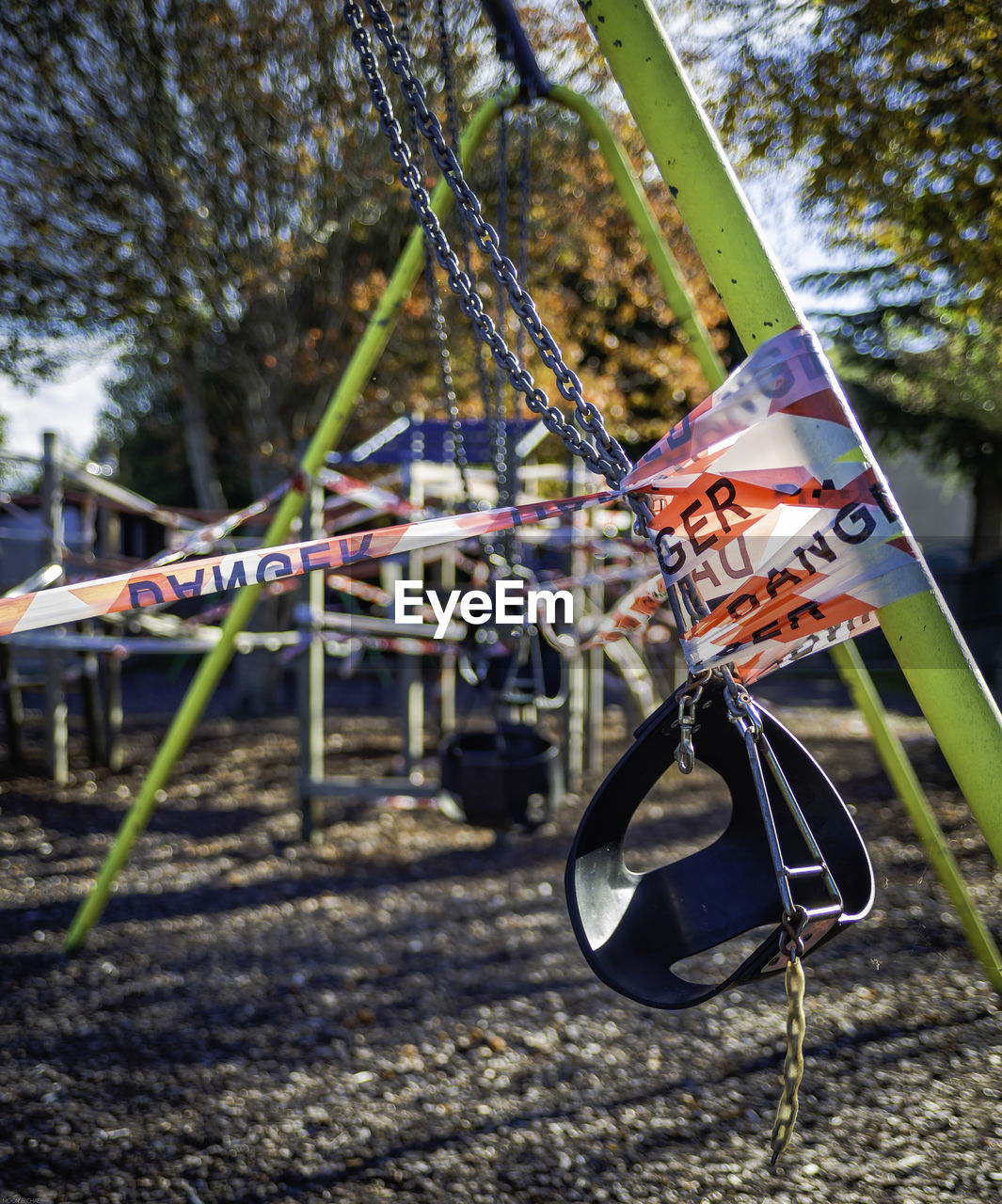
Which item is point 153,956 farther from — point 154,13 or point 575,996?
point 154,13

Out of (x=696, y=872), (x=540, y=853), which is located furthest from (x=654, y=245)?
(x=540, y=853)

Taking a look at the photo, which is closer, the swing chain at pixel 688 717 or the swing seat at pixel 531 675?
the swing chain at pixel 688 717

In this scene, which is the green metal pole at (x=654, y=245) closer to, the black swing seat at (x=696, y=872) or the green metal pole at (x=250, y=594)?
the green metal pole at (x=250, y=594)

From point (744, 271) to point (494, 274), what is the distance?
0.46m

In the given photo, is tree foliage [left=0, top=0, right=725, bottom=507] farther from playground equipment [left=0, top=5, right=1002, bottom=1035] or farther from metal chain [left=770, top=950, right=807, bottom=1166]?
metal chain [left=770, top=950, right=807, bottom=1166]

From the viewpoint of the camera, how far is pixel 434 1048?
283 cm

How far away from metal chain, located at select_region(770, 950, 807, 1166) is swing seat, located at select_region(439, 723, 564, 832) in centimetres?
201

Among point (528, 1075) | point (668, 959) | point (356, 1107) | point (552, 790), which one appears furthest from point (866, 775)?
point (668, 959)

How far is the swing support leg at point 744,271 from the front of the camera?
1.43m

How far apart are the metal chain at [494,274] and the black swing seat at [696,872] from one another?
0.48 meters

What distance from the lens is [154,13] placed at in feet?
21.7

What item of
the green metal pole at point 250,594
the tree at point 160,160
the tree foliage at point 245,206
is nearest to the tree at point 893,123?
the green metal pole at point 250,594

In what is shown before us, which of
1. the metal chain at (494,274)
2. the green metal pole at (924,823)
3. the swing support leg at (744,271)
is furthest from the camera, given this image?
the green metal pole at (924,823)

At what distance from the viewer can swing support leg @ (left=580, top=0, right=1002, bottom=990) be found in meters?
1.43
